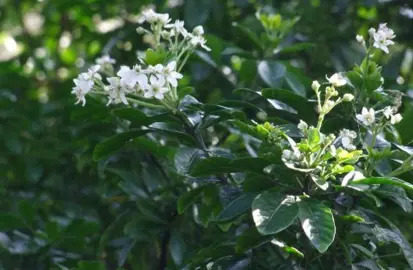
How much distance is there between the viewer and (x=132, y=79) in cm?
144

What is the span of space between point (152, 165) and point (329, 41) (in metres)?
0.88

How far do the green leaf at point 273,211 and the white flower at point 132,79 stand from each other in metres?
Answer: 0.29

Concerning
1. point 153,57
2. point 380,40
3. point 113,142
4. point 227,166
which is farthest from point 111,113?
point 380,40

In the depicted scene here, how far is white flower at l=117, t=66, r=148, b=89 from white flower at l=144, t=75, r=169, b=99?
10mm

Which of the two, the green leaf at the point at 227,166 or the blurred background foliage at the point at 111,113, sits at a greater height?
the green leaf at the point at 227,166

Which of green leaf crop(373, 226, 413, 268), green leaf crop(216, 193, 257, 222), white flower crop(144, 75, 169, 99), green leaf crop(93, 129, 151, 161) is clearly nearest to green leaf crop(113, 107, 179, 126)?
green leaf crop(93, 129, 151, 161)

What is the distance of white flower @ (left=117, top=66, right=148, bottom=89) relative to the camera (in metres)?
1.43

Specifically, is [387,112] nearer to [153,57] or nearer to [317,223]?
[317,223]

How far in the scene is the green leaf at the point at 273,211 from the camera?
131cm

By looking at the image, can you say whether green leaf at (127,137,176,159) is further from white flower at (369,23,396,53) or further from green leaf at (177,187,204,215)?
white flower at (369,23,396,53)

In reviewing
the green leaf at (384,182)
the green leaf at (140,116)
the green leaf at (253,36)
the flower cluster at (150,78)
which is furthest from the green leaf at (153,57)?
the green leaf at (253,36)

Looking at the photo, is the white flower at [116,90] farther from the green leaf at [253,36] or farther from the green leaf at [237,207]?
the green leaf at [253,36]

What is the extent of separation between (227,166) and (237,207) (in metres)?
0.08

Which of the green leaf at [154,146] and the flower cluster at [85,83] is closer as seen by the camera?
the flower cluster at [85,83]
